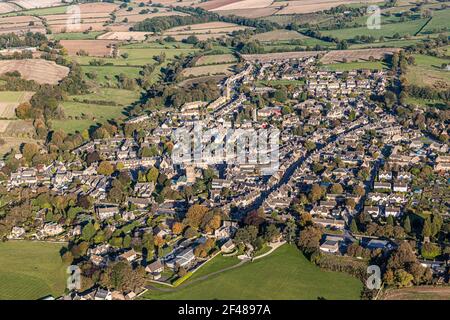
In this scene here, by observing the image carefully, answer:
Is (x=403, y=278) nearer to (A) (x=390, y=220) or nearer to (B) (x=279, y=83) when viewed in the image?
(A) (x=390, y=220)

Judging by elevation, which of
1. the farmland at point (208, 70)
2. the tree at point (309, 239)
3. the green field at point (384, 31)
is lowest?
the tree at point (309, 239)

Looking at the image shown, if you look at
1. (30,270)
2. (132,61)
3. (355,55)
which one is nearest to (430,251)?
(30,270)

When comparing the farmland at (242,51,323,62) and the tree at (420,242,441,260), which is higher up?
the farmland at (242,51,323,62)

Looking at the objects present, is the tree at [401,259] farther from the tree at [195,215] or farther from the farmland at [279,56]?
the farmland at [279,56]

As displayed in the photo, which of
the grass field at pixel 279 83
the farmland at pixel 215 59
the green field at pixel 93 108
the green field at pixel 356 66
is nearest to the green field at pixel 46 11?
the farmland at pixel 215 59

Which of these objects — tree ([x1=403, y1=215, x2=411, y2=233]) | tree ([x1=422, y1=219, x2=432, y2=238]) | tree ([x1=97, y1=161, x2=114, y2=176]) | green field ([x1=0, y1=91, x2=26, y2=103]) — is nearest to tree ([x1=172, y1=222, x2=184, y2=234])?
tree ([x1=97, y1=161, x2=114, y2=176])

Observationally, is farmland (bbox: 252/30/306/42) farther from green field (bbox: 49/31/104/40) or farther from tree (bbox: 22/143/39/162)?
tree (bbox: 22/143/39/162)
